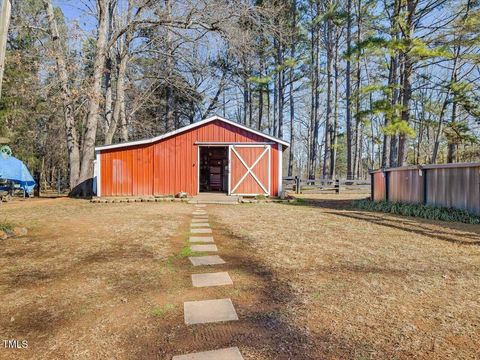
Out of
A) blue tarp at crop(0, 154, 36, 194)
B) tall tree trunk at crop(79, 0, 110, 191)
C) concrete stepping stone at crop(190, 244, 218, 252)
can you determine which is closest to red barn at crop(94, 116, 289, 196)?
tall tree trunk at crop(79, 0, 110, 191)

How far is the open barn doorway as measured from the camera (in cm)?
1526

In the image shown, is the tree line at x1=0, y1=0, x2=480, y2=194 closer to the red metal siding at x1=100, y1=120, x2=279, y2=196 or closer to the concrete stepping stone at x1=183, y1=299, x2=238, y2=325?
the red metal siding at x1=100, y1=120, x2=279, y2=196

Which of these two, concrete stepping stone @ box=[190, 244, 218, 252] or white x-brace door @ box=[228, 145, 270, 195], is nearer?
concrete stepping stone @ box=[190, 244, 218, 252]

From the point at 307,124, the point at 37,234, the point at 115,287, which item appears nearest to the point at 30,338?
the point at 115,287

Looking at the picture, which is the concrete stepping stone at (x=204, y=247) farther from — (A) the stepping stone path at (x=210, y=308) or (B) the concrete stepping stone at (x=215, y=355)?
(B) the concrete stepping stone at (x=215, y=355)

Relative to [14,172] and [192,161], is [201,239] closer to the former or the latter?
[192,161]

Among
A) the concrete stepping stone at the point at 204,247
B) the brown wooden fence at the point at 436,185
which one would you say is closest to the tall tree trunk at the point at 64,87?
the concrete stepping stone at the point at 204,247

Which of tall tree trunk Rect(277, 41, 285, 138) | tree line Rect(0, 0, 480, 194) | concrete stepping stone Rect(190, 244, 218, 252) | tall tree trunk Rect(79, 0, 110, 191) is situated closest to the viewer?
concrete stepping stone Rect(190, 244, 218, 252)

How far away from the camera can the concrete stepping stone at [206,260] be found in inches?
135

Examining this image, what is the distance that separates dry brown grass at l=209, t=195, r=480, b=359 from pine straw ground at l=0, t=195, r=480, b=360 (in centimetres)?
1

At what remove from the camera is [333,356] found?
1728 mm

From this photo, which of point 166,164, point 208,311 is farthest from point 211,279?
point 166,164

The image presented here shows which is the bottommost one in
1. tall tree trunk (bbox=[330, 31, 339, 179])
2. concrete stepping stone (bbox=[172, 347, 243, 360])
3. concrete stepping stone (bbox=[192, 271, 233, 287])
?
concrete stepping stone (bbox=[172, 347, 243, 360])

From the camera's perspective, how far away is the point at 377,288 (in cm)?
271
